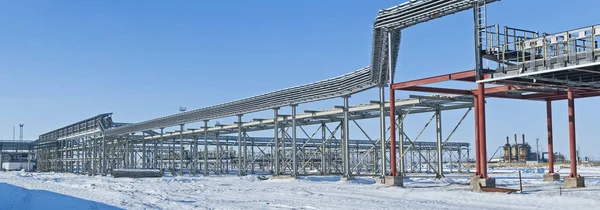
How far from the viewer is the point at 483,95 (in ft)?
83.8

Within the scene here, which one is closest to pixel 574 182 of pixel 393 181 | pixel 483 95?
pixel 483 95

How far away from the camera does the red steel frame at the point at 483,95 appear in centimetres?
2583

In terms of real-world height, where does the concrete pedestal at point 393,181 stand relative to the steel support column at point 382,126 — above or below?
below

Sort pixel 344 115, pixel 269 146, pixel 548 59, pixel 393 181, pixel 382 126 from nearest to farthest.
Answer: pixel 548 59, pixel 393 181, pixel 382 126, pixel 344 115, pixel 269 146

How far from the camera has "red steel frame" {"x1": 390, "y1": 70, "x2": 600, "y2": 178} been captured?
25828 millimetres

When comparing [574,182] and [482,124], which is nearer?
[482,124]

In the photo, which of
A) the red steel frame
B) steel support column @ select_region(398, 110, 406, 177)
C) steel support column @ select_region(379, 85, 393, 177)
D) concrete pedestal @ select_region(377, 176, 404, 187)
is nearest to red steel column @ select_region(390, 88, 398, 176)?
the red steel frame

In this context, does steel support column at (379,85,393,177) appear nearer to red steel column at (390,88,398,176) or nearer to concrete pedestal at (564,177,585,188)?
red steel column at (390,88,398,176)

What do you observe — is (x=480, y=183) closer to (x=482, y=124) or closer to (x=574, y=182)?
(x=482, y=124)

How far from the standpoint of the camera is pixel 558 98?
33.7m

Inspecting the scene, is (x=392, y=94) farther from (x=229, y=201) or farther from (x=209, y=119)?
(x=209, y=119)

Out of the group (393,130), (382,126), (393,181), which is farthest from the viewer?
(382,126)

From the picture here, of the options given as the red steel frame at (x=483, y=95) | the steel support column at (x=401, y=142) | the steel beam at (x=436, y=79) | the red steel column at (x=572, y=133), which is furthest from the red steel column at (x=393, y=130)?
the red steel column at (x=572, y=133)

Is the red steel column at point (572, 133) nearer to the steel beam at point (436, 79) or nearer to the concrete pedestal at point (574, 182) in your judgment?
the concrete pedestal at point (574, 182)
